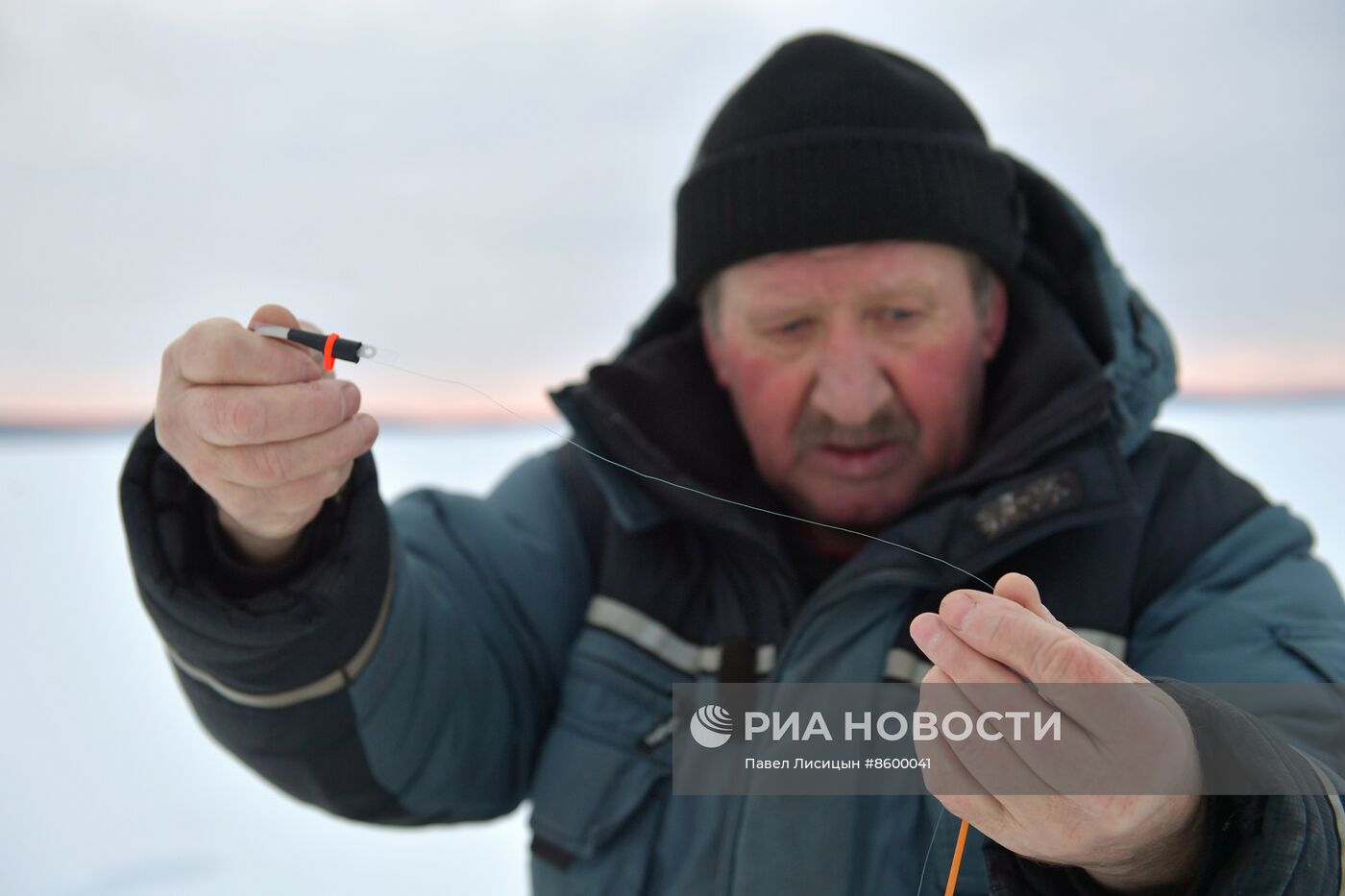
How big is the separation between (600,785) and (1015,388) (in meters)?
0.93

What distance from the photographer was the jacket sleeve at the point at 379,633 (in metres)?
1.11

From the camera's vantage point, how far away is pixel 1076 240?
5.25 ft

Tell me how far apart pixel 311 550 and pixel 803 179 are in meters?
0.98

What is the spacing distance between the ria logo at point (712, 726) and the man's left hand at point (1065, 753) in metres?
0.57

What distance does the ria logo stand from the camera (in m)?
1.33

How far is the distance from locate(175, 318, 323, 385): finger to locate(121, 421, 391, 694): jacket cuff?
0.23 m

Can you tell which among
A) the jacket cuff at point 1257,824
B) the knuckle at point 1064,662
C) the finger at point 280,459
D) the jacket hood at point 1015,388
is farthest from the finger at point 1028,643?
the finger at point 280,459

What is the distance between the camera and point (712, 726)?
4.41 ft

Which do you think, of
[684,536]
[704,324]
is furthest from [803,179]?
[684,536]

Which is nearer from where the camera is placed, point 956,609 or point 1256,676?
point 956,609

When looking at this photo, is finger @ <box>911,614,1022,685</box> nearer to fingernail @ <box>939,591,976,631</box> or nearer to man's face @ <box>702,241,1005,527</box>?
fingernail @ <box>939,591,976,631</box>

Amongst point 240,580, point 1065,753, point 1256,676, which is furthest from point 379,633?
point 1256,676

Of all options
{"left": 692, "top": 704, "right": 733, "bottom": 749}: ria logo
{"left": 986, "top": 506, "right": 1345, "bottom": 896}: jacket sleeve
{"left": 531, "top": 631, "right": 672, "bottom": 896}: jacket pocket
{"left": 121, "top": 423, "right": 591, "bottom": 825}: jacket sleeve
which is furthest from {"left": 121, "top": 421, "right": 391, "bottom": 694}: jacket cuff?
{"left": 986, "top": 506, "right": 1345, "bottom": 896}: jacket sleeve

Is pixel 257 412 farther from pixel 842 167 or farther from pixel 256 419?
pixel 842 167
